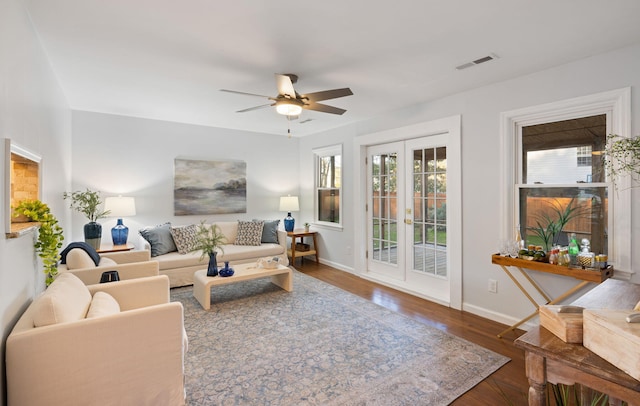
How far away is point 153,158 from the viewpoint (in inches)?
196

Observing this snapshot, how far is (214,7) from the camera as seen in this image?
1.95 m

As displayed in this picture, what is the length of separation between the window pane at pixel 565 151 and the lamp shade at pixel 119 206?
193 inches

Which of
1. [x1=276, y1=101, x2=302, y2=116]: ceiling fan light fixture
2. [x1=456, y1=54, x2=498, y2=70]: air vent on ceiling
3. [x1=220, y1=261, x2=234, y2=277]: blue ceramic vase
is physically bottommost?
[x1=220, y1=261, x2=234, y2=277]: blue ceramic vase

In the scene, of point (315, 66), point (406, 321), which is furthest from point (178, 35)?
point (406, 321)

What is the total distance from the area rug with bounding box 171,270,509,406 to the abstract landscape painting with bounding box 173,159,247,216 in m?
2.06

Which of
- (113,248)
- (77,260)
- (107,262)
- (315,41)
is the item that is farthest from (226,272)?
(315,41)

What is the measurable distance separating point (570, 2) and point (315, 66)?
1817 mm

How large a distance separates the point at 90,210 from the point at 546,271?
5.24 metres

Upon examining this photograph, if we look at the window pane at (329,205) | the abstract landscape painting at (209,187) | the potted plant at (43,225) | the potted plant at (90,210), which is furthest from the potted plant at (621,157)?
the potted plant at (90,210)

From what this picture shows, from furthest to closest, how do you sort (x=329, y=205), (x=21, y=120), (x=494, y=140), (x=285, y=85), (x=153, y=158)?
1. (x=329, y=205)
2. (x=153, y=158)
3. (x=494, y=140)
4. (x=285, y=85)
5. (x=21, y=120)

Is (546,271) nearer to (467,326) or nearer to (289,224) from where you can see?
(467,326)

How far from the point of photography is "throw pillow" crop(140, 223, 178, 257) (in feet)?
14.4

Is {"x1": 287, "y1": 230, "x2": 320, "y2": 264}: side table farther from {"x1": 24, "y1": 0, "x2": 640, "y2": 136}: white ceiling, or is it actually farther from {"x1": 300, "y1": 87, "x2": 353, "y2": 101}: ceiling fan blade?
{"x1": 300, "y1": 87, "x2": 353, "y2": 101}: ceiling fan blade

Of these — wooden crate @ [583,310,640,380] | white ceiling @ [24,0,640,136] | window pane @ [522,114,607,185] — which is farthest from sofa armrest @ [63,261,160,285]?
window pane @ [522,114,607,185]
